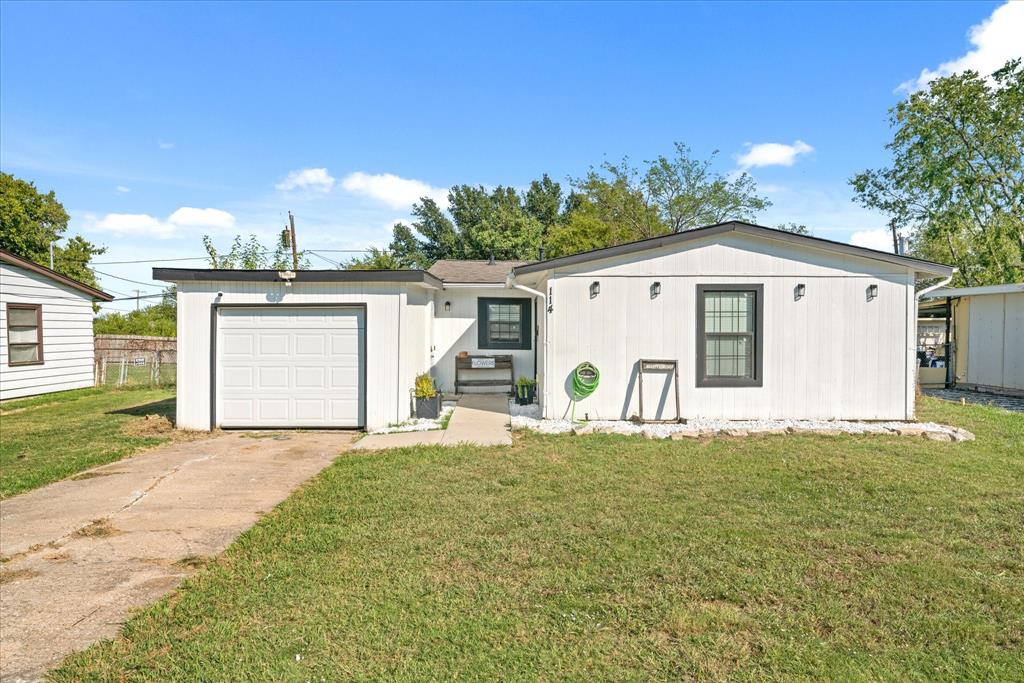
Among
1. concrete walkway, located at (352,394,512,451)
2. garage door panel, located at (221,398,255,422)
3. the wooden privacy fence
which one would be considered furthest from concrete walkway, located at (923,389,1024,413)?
the wooden privacy fence

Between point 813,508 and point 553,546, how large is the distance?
8.04ft

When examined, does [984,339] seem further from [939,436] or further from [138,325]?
[138,325]

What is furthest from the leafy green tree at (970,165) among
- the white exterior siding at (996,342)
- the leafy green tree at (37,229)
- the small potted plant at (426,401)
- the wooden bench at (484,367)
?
the leafy green tree at (37,229)

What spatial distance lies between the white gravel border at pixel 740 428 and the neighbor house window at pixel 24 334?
12454 mm

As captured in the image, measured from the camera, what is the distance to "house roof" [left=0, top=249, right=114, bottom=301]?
512 inches

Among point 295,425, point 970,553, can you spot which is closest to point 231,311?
point 295,425

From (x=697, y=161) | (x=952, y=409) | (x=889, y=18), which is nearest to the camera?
(x=952, y=409)

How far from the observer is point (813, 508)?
493 cm

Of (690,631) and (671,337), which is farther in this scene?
(671,337)

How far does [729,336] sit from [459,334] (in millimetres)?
5965

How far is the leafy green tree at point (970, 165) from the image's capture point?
67.2 ft

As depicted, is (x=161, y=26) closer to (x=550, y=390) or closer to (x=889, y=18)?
(x=550, y=390)

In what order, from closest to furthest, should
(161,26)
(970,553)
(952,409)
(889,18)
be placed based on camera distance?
(970,553), (952,409), (161,26), (889,18)

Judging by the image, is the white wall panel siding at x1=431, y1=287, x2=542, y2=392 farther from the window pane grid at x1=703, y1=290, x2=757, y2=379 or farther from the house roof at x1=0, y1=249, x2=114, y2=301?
the house roof at x1=0, y1=249, x2=114, y2=301
